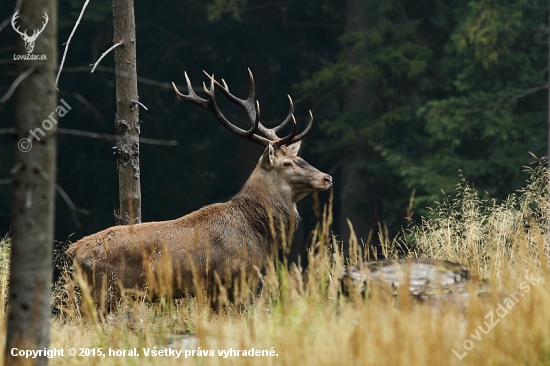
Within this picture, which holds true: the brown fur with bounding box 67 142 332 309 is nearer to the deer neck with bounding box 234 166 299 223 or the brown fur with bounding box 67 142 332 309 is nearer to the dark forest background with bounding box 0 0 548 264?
the deer neck with bounding box 234 166 299 223

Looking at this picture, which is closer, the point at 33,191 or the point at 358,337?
the point at 358,337

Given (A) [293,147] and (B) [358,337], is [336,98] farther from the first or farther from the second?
(B) [358,337]

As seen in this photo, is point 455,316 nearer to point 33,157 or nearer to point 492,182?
point 33,157

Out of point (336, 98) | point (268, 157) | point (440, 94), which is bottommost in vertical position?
point (268, 157)

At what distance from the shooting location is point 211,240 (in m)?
7.01

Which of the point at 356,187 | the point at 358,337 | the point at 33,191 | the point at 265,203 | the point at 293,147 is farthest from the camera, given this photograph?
the point at 356,187

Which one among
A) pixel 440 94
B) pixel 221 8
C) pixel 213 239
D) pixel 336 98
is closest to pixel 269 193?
pixel 213 239

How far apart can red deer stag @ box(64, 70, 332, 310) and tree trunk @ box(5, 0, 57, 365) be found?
2.07 metres

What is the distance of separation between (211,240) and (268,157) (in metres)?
1.07

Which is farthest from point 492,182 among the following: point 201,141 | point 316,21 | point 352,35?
point 201,141

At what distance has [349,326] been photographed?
427cm

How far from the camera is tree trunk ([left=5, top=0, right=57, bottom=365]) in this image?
3980mm

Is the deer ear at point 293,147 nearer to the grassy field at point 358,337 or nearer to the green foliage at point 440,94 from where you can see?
the grassy field at point 358,337

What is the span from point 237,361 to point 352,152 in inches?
562
